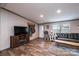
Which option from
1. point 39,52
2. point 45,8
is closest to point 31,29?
point 45,8

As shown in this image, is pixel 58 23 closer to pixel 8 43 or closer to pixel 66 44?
pixel 66 44

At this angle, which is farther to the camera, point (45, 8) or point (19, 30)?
point (19, 30)

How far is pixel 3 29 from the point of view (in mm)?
4762

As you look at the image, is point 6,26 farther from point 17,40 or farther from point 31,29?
point 31,29

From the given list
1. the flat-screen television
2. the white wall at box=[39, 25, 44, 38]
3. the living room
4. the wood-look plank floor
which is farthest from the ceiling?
the white wall at box=[39, 25, 44, 38]

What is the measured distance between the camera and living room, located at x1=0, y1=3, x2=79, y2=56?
4254 millimetres

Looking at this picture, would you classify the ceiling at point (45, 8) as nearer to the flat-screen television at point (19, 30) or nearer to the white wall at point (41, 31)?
the flat-screen television at point (19, 30)

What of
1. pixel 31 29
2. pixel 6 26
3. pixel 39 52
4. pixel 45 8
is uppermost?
pixel 45 8

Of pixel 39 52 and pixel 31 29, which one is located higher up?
pixel 31 29

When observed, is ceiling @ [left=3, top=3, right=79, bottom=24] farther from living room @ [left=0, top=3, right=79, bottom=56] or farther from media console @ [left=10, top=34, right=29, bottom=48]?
media console @ [left=10, top=34, right=29, bottom=48]

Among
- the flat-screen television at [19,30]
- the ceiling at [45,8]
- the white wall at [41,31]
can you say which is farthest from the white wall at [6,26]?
the white wall at [41,31]

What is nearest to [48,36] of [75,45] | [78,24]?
[78,24]

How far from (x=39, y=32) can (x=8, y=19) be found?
535 centimetres

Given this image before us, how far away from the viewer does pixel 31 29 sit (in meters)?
8.23
